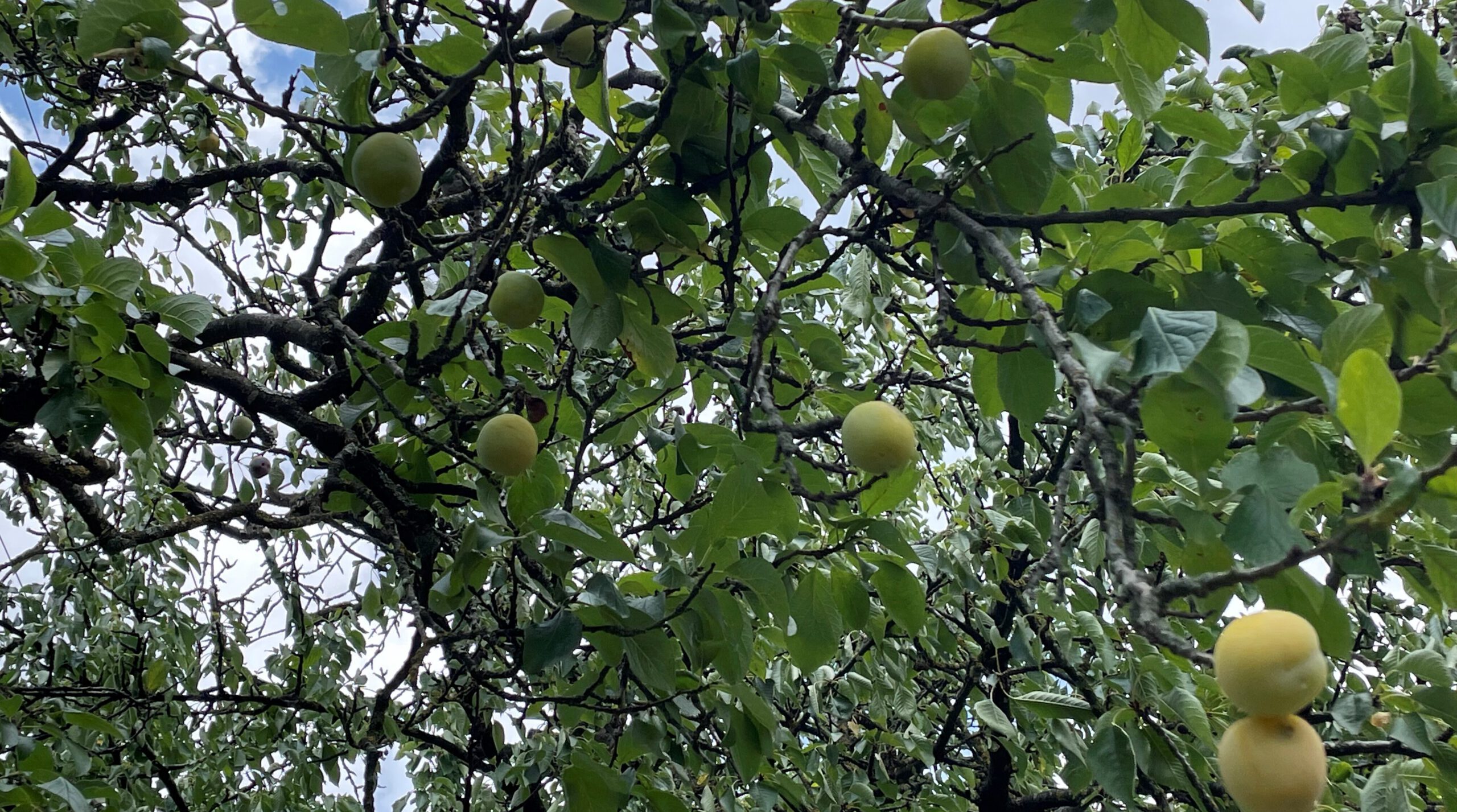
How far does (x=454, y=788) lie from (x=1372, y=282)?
12.1ft

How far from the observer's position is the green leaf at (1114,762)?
1.68m

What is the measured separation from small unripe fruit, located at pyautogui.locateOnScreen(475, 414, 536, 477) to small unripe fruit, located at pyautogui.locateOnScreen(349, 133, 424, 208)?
460 millimetres

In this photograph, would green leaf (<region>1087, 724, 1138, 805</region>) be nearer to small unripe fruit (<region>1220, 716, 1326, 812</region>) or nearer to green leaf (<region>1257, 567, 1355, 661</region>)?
green leaf (<region>1257, 567, 1355, 661</region>)

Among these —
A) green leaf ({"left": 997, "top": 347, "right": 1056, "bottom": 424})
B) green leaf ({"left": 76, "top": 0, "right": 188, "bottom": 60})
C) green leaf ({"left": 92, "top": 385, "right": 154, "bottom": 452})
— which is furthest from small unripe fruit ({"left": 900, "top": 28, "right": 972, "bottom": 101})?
green leaf ({"left": 92, "top": 385, "right": 154, "bottom": 452})

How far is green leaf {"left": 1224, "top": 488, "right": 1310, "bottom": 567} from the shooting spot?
2.89ft

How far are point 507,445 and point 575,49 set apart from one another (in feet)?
2.43

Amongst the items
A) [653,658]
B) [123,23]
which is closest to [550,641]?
[653,658]

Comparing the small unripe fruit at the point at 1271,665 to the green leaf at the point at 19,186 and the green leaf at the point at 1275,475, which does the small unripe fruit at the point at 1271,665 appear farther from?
the green leaf at the point at 19,186

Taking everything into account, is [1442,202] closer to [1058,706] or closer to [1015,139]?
[1015,139]

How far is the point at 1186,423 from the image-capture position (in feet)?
3.41

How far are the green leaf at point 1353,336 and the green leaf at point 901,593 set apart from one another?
87 cm

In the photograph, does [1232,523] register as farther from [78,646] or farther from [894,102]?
[78,646]

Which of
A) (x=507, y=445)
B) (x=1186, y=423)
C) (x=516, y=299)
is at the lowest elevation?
(x=1186, y=423)

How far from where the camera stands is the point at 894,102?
5.08ft
